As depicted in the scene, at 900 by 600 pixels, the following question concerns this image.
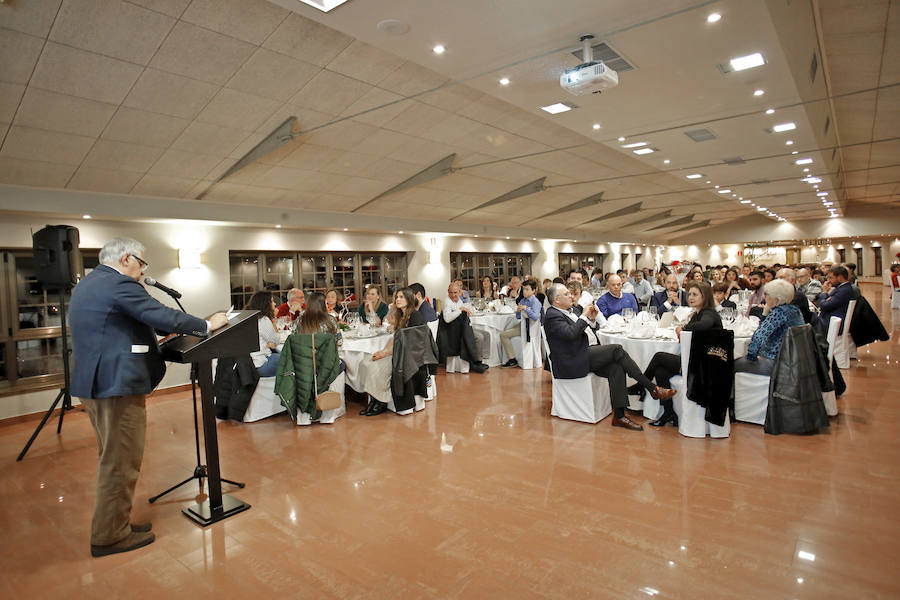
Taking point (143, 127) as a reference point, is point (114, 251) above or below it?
below

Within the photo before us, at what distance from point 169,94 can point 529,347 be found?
544 centimetres

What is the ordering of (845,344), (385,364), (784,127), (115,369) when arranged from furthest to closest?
(845,344), (784,127), (385,364), (115,369)

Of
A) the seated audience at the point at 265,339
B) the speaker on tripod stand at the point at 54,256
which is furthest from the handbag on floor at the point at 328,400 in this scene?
the speaker on tripod stand at the point at 54,256

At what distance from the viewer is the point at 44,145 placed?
493 cm

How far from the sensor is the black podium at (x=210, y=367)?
3082mm

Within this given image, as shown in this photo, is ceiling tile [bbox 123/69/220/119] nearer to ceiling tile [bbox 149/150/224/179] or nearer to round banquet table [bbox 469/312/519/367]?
ceiling tile [bbox 149/150/224/179]

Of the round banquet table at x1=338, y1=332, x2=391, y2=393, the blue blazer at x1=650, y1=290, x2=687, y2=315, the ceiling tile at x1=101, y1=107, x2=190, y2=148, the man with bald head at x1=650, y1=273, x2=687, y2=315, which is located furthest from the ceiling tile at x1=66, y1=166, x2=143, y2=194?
the blue blazer at x1=650, y1=290, x2=687, y2=315

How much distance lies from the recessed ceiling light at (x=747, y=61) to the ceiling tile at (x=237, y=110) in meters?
4.27

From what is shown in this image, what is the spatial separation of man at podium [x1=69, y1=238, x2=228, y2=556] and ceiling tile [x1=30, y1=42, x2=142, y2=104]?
2.08m

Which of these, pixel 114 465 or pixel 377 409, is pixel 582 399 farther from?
Result: pixel 114 465

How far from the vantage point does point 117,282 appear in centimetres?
282

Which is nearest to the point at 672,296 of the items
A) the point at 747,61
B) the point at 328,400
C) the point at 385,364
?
the point at 747,61

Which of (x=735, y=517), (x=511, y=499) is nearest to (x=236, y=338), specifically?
(x=511, y=499)

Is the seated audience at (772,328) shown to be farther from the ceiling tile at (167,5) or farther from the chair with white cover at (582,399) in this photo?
the ceiling tile at (167,5)
